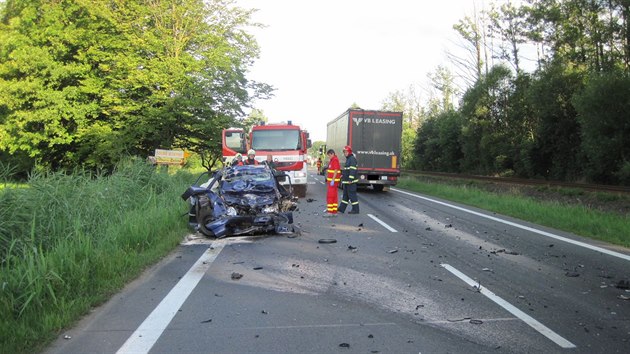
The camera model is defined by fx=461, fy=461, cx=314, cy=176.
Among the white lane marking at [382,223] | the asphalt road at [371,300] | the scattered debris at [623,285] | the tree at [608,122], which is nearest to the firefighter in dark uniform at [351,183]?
the white lane marking at [382,223]

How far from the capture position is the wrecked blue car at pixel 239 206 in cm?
934

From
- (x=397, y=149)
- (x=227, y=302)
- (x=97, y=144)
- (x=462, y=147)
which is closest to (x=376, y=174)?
(x=397, y=149)

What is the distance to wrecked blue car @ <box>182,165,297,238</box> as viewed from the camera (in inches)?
368

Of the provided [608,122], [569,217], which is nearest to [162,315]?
[569,217]

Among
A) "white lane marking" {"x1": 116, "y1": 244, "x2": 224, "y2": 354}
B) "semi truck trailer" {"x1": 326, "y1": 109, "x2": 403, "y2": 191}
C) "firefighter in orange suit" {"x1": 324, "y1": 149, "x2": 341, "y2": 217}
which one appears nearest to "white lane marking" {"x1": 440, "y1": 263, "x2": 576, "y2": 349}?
"white lane marking" {"x1": 116, "y1": 244, "x2": 224, "y2": 354}

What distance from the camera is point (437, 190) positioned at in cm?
2153

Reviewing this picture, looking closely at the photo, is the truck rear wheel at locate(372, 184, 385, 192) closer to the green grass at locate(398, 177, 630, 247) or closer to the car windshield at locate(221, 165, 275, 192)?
the green grass at locate(398, 177, 630, 247)

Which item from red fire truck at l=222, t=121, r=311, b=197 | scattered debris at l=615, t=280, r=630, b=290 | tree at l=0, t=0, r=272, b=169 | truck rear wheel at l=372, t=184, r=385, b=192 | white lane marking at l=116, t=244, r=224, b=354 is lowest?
scattered debris at l=615, t=280, r=630, b=290

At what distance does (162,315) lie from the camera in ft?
15.3

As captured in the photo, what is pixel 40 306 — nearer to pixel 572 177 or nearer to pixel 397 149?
pixel 397 149

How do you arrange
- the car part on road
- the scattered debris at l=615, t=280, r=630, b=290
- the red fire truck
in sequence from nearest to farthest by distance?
the scattered debris at l=615, t=280, r=630, b=290 < the car part on road < the red fire truck

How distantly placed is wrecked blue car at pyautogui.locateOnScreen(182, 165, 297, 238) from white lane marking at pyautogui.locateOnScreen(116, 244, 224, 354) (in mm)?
2286

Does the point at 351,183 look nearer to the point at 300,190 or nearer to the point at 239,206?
the point at 239,206

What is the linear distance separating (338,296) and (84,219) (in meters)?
4.95
